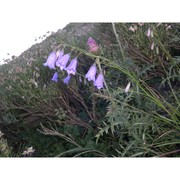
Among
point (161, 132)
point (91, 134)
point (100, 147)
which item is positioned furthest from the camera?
point (91, 134)

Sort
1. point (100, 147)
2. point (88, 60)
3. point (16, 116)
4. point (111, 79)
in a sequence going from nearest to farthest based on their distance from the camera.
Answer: point (100, 147)
point (111, 79)
point (16, 116)
point (88, 60)

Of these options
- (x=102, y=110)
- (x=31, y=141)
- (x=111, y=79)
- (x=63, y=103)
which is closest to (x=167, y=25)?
(x=111, y=79)

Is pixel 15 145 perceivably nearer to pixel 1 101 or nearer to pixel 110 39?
pixel 1 101

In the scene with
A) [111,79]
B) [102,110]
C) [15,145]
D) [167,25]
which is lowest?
[15,145]

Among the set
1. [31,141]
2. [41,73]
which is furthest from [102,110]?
[41,73]

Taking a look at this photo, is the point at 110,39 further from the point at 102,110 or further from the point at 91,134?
the point at 91,134

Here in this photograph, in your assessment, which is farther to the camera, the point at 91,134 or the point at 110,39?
the point at 110,39

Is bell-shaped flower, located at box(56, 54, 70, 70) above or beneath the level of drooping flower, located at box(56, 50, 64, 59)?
beneath

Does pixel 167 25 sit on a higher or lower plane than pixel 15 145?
higher

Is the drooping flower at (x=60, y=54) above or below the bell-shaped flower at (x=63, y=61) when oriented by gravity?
above
